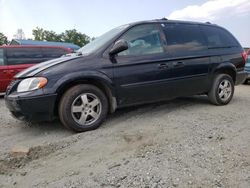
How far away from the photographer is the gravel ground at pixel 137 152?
11.0ft

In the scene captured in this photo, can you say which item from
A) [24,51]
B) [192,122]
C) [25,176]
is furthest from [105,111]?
[24,51]

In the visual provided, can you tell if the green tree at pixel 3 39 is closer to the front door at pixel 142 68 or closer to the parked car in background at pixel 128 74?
the parked car in background at pixel 128 74

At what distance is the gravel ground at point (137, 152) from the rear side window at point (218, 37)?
60.6 inches

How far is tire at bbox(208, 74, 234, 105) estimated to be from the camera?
6.41 metres

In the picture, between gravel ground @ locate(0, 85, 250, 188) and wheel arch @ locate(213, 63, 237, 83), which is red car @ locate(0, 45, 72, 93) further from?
wheel arch @ locate(213, 63, 237, 83)

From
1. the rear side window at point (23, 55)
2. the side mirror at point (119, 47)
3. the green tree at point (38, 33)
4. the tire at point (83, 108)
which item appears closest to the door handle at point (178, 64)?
the side mirror at point (119, 47)

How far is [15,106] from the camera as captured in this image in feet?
15.2

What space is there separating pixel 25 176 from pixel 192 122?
2.73 m

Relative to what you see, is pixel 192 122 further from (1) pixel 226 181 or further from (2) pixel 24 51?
(2) pixel 24 51

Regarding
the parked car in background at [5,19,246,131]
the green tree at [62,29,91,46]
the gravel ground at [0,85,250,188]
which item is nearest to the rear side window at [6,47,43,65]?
the gravel ground at [0,85,250,188]

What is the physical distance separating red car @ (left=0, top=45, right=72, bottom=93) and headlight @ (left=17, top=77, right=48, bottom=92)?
462 centimetres

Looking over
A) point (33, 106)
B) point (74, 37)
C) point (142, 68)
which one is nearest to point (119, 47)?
point (142, 68)

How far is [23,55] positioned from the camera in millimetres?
9539

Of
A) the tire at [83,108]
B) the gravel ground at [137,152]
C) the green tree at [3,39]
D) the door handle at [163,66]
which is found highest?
the green tree at [3,39]
